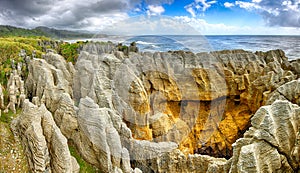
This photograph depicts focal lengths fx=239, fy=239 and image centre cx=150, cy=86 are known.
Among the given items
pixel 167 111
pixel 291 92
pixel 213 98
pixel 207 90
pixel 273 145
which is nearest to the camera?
pixel 273 145

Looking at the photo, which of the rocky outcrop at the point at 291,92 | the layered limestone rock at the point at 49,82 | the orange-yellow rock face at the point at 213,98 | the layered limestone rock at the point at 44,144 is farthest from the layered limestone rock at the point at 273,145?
the orange-yellow rock face at the point at 213,98

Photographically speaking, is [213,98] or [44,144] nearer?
[44,144]

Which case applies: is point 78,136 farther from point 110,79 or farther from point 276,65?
→ point 276,65

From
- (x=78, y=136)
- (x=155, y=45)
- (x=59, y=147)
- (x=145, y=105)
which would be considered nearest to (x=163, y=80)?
(x=145, y=105)

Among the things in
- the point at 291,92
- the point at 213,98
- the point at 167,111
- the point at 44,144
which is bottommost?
the point at 167,111

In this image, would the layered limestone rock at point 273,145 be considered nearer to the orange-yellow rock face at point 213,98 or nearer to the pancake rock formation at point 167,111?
the pancake rock formation at point 167,111

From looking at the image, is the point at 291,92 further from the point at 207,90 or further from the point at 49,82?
the point at 49,82

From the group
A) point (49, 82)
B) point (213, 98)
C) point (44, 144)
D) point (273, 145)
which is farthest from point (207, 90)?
point (44, 144)
